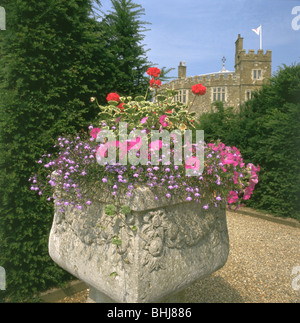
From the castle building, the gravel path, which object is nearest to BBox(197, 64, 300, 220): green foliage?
the gravel path

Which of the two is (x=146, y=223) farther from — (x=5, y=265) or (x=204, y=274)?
(x=5, y=265)

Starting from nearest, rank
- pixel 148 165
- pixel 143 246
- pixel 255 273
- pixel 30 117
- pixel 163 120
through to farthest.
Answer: pixel 143 246 → pixel 148 165 → pixel 163 120 → pixel 30 117 → pixel 255 273

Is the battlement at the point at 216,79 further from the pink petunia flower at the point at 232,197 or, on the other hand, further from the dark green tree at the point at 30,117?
the pink petunia flower at the point at 232,197

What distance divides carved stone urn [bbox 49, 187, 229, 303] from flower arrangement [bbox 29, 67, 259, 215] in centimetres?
9

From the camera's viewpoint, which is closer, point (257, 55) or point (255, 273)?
point (255, 273)

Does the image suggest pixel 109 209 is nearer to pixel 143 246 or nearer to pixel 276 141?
pixel 143 246

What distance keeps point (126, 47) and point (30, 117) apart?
1858 mm

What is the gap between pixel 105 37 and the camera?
359 centimetres

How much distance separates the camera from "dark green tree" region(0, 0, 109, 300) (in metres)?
2.58

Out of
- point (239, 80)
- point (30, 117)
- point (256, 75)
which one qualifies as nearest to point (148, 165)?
point (30, 117)

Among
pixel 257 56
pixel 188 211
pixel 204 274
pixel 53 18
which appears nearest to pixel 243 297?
pixel 204 274

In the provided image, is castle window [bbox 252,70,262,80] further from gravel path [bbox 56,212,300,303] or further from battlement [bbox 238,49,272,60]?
gravel path [bbox 56,212,300,303]

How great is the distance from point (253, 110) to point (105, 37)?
5.39 meters

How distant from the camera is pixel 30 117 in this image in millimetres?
2666
